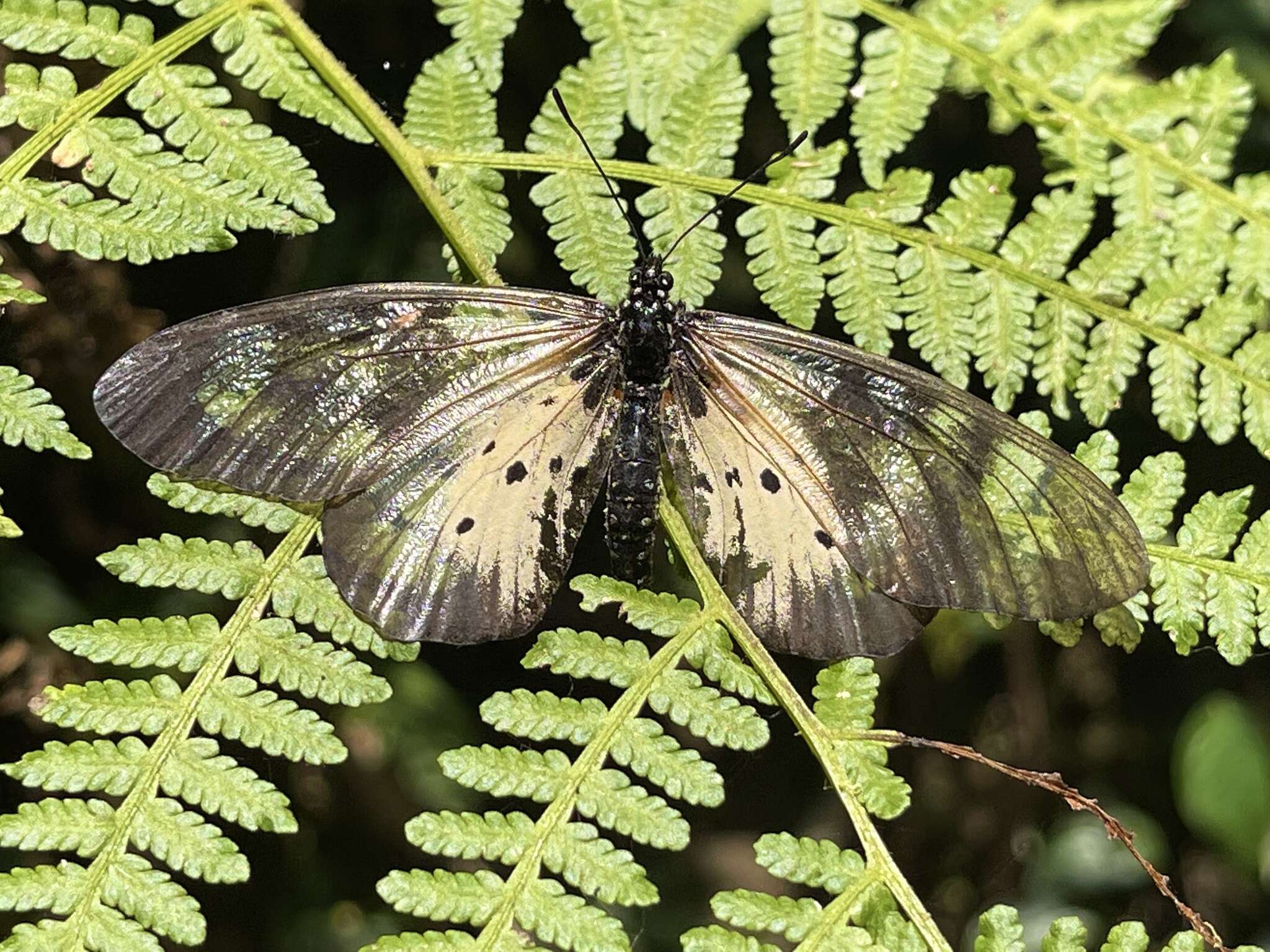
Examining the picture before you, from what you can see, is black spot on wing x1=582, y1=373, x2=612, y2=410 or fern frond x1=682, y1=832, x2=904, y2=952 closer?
fern frond x1=682, y1=832, x2=904, y2=952

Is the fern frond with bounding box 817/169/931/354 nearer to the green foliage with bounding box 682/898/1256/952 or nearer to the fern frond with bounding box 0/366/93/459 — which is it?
the green foliage with bounding box 682/898/1256/952

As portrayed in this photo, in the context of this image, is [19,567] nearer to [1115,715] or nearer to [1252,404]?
[1252,404]

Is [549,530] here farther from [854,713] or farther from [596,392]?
[854,713]

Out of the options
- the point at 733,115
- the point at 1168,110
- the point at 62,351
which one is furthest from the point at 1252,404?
the point at 62,351

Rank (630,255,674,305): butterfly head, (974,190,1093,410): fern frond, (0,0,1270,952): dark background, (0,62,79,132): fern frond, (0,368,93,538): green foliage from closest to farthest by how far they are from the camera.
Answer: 1. (0,368,93,538): green foliage
2. (0,62,79,132): fern frond
3. (630,255,674,305): butterfly head
4. (974,190,1093,410): fern frond
5. (0,0,1270,952): dark background

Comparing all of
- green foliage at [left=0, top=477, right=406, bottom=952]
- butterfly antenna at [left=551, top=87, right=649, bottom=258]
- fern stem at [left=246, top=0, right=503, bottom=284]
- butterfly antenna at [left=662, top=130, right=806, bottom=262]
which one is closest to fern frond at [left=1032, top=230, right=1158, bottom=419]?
butterfly antenna at [left=662, top=130, right=806, bottom=262]

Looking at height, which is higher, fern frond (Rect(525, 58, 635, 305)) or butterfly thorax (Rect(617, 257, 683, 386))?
fern frond (Rect(525, 58, 635, 305))

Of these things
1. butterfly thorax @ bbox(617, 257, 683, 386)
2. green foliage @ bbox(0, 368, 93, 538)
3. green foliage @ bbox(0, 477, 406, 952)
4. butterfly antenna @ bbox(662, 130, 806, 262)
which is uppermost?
butterfly antenna @ bbox(662, 130, 806, 262)

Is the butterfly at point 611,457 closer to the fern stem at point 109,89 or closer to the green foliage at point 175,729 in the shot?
the green foliage at point 175,729
